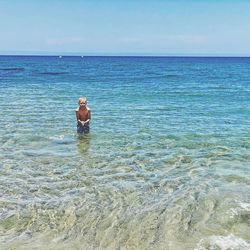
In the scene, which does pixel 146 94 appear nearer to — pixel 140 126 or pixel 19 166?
pixel 140 126

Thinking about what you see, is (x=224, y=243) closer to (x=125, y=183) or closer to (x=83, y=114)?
(x=125, y=183)

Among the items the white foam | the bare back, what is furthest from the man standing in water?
the white foam

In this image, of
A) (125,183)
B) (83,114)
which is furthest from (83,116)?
(125,183)

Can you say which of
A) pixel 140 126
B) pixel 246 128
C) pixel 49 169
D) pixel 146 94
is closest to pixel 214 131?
pixel 246 128

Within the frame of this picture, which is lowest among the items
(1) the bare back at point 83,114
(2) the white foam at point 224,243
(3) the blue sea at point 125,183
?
(3) the blue sea at point 125,183

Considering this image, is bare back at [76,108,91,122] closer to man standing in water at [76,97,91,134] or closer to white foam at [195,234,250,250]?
man standing in water at [76,97,91,134]

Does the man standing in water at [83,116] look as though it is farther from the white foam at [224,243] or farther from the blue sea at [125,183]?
the white foam at [224,243]

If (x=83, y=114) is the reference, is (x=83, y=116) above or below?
below

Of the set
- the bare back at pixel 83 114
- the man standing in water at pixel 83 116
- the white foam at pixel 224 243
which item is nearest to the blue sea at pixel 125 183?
the white foam at pixel 224 243

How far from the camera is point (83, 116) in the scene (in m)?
18.3

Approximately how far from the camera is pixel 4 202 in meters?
10.2

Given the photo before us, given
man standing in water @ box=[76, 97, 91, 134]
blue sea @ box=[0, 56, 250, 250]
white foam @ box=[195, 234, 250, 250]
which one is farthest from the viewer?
man standing in water @ box=[76, 97, 91, 134]

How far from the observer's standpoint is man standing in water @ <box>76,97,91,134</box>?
708 inches

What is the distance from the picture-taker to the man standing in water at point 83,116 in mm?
17984
